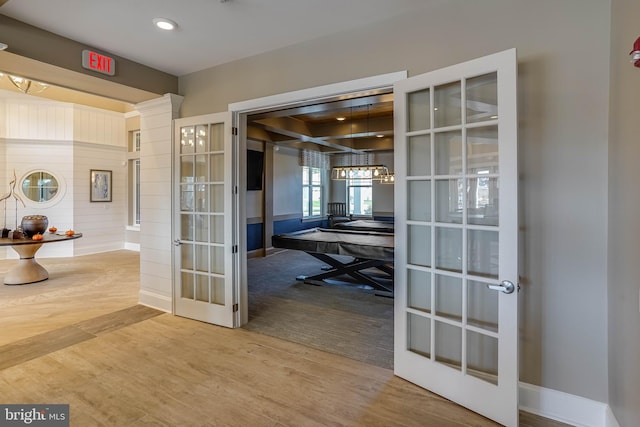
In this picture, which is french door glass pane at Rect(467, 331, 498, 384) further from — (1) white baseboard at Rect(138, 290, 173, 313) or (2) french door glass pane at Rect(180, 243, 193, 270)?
(1) white baseboard at Rect(138, 290, 173, 313)

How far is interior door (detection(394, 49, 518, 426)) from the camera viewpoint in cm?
194

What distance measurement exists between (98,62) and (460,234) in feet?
11.9

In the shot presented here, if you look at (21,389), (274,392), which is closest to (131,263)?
(21,389)

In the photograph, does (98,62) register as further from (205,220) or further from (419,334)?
(419,334)

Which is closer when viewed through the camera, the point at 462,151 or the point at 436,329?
the point at 462,151

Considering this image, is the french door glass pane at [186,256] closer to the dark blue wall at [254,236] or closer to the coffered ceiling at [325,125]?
the coffered ceiling at [325,125]

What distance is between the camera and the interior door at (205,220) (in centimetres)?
345

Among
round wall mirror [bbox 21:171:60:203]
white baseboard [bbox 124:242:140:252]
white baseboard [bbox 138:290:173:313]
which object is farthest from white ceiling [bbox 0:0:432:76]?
white baseboard [bbox 124:242:140:252]

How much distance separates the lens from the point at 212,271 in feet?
11.9

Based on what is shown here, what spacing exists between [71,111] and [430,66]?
8.34 metres

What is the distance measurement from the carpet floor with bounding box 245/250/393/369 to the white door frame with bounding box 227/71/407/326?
0.51 metres

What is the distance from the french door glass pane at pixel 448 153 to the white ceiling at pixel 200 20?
1.02m

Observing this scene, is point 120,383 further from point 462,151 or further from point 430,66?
point 430,66

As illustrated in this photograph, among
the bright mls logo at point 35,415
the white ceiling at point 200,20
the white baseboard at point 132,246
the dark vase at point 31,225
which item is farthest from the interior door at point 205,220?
the white baseboard at point 132,246
